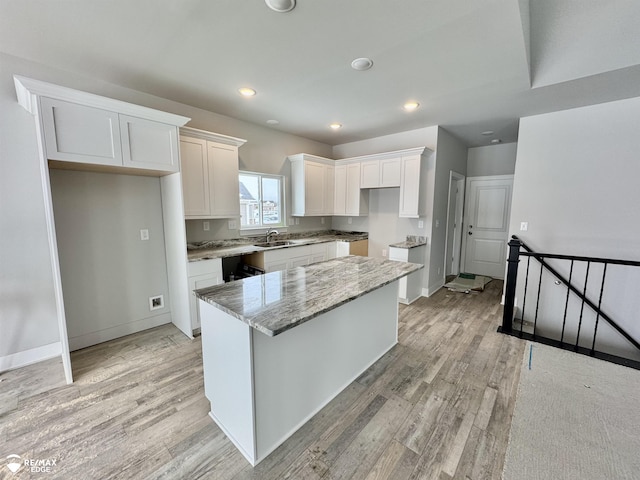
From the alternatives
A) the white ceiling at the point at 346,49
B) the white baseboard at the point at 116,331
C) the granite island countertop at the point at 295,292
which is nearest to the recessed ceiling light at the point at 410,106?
the white ceiling at the point at 346,49

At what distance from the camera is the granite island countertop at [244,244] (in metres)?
3.21

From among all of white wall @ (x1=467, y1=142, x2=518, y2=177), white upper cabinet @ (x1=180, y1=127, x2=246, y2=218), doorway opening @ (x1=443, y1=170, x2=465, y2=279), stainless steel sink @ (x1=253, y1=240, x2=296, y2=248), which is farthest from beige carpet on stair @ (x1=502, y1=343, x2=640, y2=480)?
white wall @ (x1=467, y1=142, x2=518, y2=177)

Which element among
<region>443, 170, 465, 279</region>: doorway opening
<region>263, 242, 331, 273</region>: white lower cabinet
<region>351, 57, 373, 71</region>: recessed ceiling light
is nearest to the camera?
<region>351, 57, 373, 71</region>: recessed ceiling light

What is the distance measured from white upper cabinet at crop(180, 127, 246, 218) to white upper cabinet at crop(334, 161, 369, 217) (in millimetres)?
2079

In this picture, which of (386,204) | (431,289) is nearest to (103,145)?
(386,204)

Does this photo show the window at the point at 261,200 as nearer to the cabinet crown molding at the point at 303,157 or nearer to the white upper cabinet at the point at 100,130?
the cabinet crown molding at the point at 303,157

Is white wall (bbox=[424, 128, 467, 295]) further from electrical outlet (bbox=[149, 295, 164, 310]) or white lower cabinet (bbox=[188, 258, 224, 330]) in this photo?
electrical outlet (bbox=[149, 295, 164, 310])

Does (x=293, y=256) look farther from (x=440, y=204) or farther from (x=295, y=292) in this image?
(x=440, y=204)

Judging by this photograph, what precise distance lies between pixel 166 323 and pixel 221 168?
2.07 meters

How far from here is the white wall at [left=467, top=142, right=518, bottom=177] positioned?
197 inches

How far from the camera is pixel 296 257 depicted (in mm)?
4082

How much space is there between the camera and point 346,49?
6.77 feet

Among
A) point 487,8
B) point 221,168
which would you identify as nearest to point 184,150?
point 221,168

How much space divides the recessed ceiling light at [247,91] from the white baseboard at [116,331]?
9.18 ft
